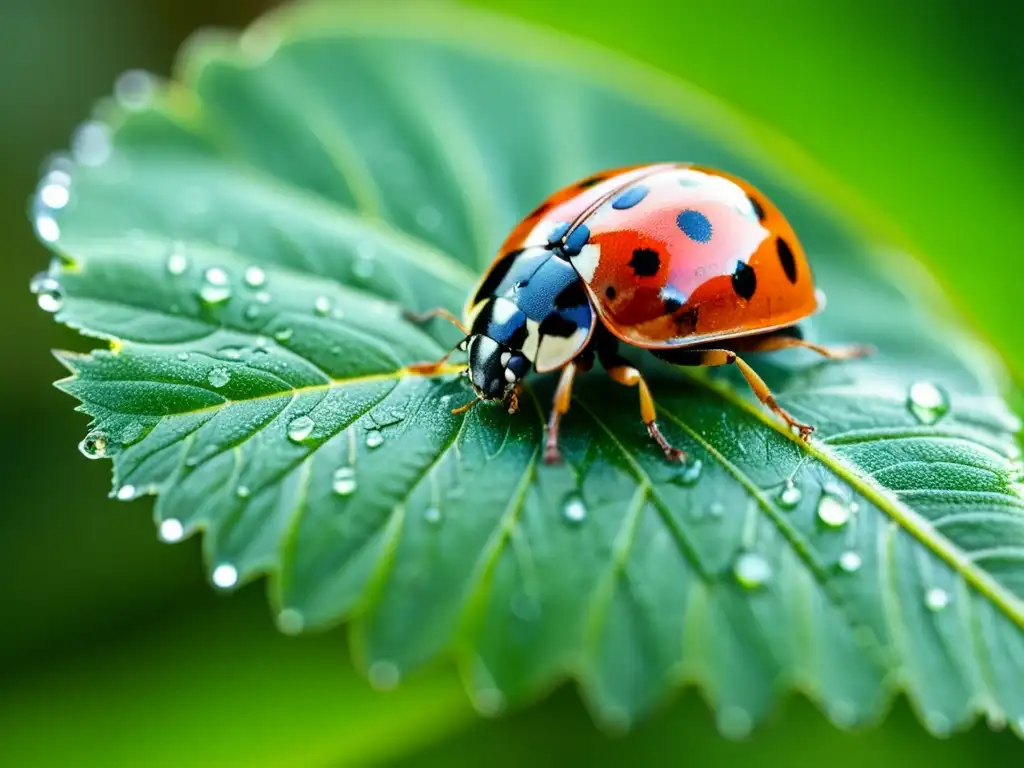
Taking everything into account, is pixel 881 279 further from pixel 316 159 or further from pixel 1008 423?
pixel 316 159

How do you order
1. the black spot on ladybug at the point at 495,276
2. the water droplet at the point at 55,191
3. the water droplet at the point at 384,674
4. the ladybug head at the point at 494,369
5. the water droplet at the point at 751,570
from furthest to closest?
the water droplet at the point at 55,191 → the black spot on ladybug at the point at 495,276 → the ladybug head at the point at 494,369 → the water droplet at the point at 751,570 → the water droplet at the point at 384,674

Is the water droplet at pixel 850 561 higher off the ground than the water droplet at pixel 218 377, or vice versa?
the water droplet at pixel 218 377

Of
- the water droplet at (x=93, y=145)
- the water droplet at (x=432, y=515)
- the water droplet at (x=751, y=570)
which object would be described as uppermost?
the water droplet at (x=93, y=145)

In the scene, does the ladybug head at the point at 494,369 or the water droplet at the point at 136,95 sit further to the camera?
the water droplet at the point at 136,95

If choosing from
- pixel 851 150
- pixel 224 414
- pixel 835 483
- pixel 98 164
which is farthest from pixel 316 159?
pixel 851 150

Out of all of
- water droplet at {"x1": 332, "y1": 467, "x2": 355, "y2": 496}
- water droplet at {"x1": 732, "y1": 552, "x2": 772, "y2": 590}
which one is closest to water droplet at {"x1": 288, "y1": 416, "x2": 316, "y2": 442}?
water droplet at {"x1": 332, "y1": 467, "x2": 355, "y2": 496}

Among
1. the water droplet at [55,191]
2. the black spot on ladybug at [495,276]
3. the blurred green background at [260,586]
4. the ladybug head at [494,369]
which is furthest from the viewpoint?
the blurred green background at [260,586]

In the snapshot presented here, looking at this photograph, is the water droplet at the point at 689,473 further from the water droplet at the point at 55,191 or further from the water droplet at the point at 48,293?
the water droplet at the point at 55,191

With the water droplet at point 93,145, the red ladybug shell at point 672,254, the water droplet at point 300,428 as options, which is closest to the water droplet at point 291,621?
the water droplet at point 300,428
